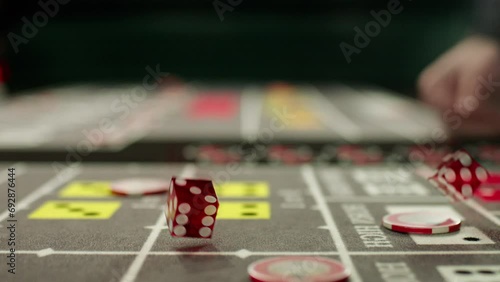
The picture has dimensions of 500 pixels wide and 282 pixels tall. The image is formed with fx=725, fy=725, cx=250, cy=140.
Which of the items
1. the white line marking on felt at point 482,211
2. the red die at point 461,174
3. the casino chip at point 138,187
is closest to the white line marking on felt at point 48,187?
the casino chip at point 138,187

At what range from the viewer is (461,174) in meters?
2.78

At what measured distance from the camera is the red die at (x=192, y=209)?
2.32 meters

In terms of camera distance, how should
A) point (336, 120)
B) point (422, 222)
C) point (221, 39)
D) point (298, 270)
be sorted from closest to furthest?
point (298, 270), point (422, 222), point (336, 120), point (221, 39)

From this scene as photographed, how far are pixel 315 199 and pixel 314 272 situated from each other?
4.03ft

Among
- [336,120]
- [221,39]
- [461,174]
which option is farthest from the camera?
[221,39]

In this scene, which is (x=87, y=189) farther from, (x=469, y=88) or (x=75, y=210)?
(x=469, y=88)

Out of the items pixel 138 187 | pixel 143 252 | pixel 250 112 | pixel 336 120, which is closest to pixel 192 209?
pixel 143 252

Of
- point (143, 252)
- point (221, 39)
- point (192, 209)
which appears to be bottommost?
point (143, 252)

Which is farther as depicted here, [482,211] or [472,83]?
[472,83]

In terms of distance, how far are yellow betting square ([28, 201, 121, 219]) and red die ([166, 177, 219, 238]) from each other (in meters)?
0.56

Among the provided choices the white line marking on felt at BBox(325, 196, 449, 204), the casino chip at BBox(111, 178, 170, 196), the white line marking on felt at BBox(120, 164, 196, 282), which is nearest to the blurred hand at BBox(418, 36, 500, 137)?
the white line marking on felt at BBox(325, 196, 449, 204)

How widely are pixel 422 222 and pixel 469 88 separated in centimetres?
201

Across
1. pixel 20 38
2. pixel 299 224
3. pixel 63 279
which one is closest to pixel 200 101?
pixel 20 38

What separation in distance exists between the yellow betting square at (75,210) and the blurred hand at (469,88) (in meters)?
2.39
